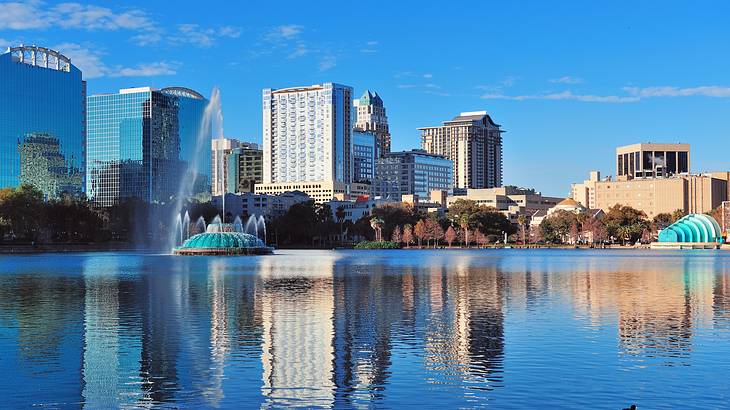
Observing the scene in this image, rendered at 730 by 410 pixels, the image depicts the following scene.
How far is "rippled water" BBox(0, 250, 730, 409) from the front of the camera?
22.2 m

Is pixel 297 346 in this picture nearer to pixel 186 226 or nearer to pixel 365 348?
pixel 365 348

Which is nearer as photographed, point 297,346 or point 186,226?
point 297,346

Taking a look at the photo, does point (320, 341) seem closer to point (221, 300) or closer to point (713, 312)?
point (221, 300)

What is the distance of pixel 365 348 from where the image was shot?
28984mm

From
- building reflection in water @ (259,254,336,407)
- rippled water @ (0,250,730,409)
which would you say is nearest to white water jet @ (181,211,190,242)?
rippled water @ (0,250,730,409)

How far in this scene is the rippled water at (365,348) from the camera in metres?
22.2

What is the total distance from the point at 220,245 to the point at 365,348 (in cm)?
9657

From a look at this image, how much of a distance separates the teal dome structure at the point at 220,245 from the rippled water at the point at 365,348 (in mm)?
70380

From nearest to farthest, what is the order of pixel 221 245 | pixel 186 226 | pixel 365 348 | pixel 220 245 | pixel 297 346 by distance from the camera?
pixel 365 348 < pixel 297 346 < pixel 220 245 < pixel 221 245 < pixel 186 226

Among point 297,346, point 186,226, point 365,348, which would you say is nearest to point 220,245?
point 186,226

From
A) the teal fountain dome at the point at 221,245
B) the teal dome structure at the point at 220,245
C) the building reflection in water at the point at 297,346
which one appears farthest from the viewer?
the teal fountain dome at the point at 221,245

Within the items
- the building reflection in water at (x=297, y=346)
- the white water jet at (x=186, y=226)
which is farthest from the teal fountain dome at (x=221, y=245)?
the building reflection in water at (x=297, y=346)

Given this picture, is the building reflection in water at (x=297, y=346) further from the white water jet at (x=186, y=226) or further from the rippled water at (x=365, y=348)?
the white water jet at (x=186, y=226)

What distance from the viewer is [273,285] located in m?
57.2
